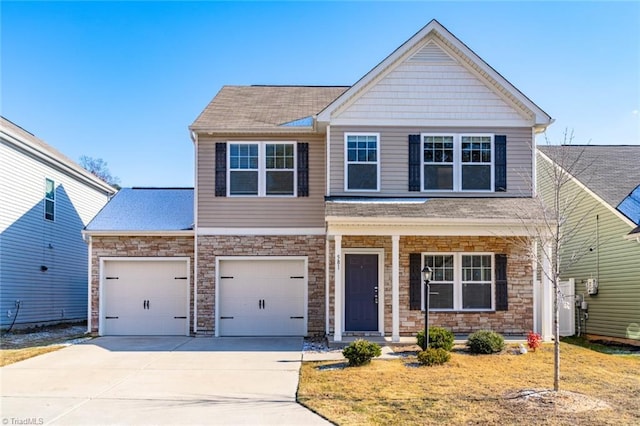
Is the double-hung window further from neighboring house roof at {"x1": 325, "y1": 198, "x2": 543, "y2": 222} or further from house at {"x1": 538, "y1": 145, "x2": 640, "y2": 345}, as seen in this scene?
house at {"x1": 538, "y1": 145, "x2": 640, "y2": 345}

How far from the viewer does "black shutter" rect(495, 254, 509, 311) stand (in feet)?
47.0

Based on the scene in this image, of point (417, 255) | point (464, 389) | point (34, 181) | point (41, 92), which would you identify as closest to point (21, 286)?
point (34, 181)

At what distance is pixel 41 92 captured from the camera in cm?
1970

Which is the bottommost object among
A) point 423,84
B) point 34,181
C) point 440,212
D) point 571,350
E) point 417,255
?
point 571,350

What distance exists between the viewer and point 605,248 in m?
15.8

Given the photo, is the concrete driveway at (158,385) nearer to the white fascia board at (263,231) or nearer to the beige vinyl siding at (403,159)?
the white fascia board at (263,231)

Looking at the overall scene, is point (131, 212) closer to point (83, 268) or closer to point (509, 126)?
point (83, 268)

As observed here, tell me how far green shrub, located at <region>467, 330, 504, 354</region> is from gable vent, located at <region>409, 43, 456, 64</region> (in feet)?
22.3

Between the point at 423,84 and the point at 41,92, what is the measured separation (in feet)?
41.9

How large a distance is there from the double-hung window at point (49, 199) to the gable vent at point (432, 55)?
12.5 metres

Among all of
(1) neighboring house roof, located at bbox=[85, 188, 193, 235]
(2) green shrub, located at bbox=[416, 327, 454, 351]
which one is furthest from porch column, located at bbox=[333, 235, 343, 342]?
(1) neighboring house roof, located at bbox=[85, 188, 193, 235]

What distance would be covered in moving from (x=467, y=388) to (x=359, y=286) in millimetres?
5862

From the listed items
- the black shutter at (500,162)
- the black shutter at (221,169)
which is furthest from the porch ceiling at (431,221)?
the black shutter at (221,169)
